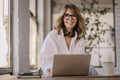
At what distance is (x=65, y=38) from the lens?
262cm

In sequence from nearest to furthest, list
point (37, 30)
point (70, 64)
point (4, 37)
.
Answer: point (70, 64) < point (4, 37) < point (37, 30)

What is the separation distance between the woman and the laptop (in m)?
0.28

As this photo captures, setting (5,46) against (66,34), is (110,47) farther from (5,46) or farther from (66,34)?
(66,34)

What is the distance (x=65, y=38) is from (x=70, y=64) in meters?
0.51

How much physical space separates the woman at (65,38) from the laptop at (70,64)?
0.28 meters

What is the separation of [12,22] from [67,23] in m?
1.74

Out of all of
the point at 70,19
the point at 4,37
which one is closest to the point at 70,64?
the point at 70,19

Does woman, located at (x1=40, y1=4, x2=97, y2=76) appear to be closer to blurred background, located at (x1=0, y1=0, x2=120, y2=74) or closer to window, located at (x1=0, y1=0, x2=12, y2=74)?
blurred background, located at (x1=0, y1=0, x2=120, y2=74)

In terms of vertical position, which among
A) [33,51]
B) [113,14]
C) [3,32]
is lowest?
[33,51]

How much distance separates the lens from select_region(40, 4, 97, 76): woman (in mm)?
2553

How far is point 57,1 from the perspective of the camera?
26.0ft

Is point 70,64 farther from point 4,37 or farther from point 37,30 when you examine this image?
point 37,30

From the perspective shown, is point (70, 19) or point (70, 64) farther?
point (70, 19)

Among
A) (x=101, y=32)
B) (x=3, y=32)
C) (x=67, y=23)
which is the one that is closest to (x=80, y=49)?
(x=67, y=23)
